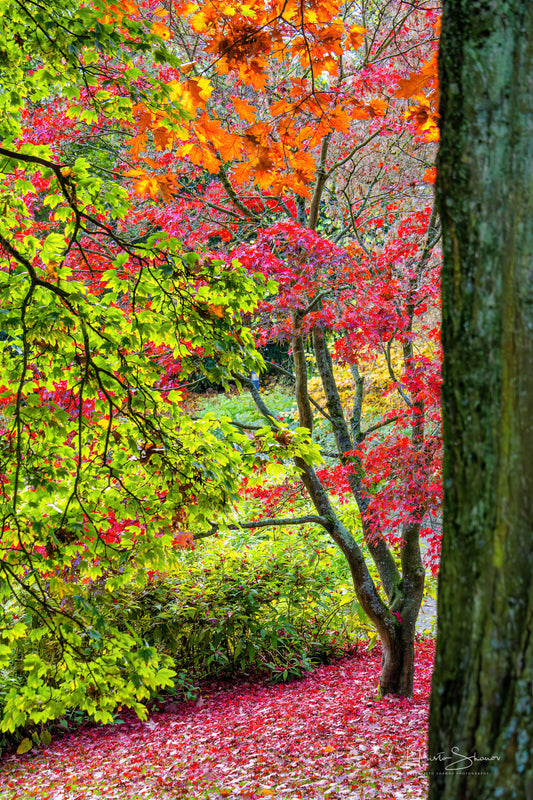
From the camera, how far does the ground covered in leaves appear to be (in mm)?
3457

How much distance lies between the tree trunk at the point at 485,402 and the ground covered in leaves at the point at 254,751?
2267 mm

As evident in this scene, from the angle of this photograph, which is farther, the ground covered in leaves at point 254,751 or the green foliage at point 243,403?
the green foliage at point 243,403

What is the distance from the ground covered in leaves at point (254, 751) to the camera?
346cm

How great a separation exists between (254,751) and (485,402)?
13.0ft

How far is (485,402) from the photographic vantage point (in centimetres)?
115

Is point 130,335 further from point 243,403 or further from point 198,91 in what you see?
point 243,403

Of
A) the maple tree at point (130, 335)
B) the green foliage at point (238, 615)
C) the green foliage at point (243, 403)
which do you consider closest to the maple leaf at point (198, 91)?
the maple tree at point (130, 335)

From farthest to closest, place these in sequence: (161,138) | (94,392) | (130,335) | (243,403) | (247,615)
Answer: (243,403)
(247,615)
(130,335)
(94,392)
(161,138)

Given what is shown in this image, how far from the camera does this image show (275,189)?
2664 mm

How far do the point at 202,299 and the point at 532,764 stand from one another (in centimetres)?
236

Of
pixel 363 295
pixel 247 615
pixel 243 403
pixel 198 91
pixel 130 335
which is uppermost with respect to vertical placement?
pixel 198 91

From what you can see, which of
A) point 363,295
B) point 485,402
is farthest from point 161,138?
point 363,295

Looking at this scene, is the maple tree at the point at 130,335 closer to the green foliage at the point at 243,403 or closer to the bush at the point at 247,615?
the bush at the point at 247,615

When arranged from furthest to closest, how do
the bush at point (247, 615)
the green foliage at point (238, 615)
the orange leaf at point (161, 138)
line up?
the bush at point (247, 615)
the green foliage at point (238, 615)
the orange leaf at point (161, 138)
